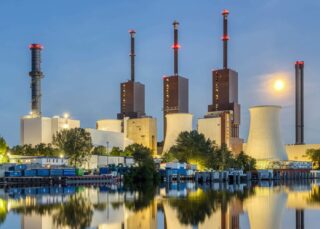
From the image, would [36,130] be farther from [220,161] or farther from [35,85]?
[220,161]

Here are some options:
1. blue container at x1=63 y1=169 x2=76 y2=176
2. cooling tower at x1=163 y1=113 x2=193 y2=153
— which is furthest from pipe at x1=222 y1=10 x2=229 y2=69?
blue container at x1=63 y1=169 x2=76 y2=176


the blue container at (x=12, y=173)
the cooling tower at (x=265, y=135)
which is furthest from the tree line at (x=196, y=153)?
the blue container at (x=12, y=173)

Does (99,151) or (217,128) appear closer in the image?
(99,151)

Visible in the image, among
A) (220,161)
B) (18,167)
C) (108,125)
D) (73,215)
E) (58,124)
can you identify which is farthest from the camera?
(108,125)

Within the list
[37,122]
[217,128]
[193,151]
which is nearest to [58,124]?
[37,122]

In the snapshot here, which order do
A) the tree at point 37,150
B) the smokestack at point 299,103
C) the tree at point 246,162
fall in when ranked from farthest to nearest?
the smokestack at point 299,103
the tree at point 246,162
the tree at point 37,150

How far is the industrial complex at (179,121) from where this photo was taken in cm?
7994

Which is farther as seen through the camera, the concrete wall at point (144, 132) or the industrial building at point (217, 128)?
the concrete wall at point (144, 132)

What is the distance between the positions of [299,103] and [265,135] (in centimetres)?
3856

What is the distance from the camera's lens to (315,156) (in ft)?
346

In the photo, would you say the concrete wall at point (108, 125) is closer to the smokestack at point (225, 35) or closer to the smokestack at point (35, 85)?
the smokestack at point (35, 85)

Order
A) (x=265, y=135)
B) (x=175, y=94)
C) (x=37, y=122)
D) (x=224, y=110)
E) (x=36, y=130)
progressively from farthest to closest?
(x=175, y=94) → (x=224, y=110) → (x=36, y=130) → (x=37, y=122) → (x=265, y=135)

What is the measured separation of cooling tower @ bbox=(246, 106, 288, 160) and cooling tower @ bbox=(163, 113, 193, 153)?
1102 centimetres

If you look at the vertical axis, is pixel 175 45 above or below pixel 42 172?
above
